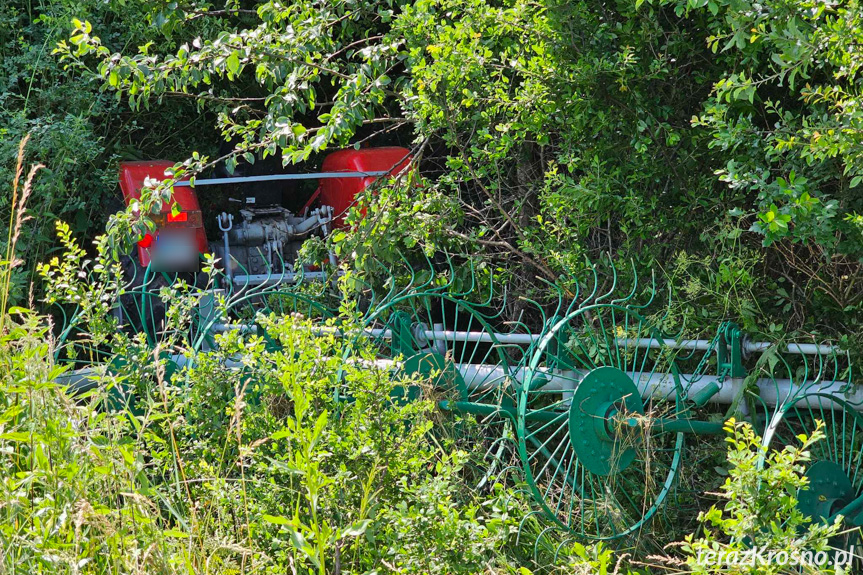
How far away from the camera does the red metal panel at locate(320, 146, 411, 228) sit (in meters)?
4.91

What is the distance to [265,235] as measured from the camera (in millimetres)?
4941

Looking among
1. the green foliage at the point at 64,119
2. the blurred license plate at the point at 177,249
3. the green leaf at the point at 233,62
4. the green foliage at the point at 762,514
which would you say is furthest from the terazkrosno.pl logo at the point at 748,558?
the green foliage at the point at 64,119

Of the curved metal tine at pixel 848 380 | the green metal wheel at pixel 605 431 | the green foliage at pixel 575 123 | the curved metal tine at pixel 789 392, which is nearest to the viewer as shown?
the green metal wheel at pixel 605 431

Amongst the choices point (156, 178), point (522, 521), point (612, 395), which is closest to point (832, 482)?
point (612, 395)

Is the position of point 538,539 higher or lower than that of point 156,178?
lower

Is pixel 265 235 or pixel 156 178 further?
pixel 265 235

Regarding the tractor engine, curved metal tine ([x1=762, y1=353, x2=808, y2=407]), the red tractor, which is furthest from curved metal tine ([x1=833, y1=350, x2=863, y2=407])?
the tractor engine

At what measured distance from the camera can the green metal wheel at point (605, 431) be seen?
8.88ft

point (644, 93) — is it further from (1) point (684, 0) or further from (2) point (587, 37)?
(1) point (684, 0)

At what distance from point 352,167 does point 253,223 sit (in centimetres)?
65

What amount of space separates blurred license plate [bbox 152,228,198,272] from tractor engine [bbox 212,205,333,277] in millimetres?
189

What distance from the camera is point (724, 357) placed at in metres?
3.29

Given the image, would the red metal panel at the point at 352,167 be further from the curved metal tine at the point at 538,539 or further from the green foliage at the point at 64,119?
the curved metal tine at the point at 538,539

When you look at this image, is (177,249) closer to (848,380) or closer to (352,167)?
(352,167)
